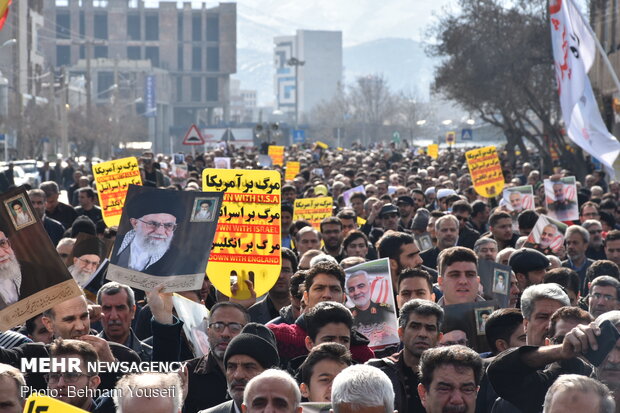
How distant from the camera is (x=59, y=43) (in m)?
140

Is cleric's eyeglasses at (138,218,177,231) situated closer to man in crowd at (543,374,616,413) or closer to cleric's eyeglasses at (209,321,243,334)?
cleric's eyeglasses at (209,321,243,334)

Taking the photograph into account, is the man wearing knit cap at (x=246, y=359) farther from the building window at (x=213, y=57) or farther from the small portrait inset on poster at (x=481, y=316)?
the building window at (x=213, y=57)

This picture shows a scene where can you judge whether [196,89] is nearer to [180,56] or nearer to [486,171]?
[180,56]

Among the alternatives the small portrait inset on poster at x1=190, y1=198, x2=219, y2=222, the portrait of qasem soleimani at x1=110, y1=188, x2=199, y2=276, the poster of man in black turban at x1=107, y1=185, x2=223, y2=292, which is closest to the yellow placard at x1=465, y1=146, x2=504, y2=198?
the small portrait inset on poster at x1=190, y1=198, x2=219, y2=222

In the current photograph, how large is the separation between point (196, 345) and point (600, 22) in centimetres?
3202

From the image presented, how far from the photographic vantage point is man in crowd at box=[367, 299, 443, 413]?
21.1 feet

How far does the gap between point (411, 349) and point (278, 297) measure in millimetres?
3118

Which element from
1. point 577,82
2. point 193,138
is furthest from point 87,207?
point 193,138

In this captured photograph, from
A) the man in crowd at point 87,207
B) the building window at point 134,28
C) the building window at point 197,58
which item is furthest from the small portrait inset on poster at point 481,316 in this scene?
the building window at point 134,28

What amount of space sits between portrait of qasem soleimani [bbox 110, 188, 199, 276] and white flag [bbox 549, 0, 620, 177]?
632 centimetres

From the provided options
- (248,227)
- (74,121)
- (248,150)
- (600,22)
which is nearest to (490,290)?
(248,227)

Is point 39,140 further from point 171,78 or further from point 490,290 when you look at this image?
point 171,78

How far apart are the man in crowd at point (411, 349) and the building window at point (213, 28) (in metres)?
138

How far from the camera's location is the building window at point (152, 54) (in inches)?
5714
